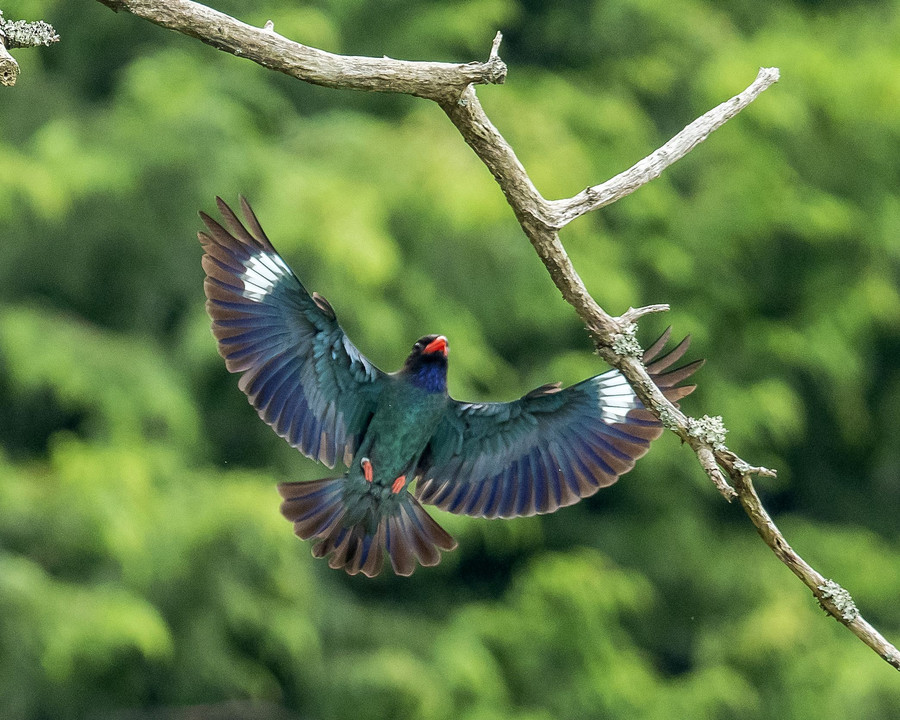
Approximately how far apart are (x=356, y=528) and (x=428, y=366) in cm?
53

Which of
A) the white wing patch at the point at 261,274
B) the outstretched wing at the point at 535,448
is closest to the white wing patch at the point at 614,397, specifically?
the outstretched wing at the point at 535,448

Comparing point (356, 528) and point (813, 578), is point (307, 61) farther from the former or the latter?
point (356, 528)

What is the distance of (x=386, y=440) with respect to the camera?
372 centimetres

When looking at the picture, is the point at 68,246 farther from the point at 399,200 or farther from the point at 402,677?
the point at 402,677

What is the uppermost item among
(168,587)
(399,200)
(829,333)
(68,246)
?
(829,333)

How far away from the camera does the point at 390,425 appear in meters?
3.71

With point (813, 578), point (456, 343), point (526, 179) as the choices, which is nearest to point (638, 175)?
point (526, 179)

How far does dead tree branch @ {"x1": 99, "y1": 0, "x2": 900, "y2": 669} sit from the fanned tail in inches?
46.9

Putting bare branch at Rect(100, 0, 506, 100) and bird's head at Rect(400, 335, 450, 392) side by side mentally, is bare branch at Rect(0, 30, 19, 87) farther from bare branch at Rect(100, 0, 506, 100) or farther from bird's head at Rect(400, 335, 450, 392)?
bird's head at Rect(400, 335, 450, 392)

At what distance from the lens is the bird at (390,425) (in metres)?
3.61

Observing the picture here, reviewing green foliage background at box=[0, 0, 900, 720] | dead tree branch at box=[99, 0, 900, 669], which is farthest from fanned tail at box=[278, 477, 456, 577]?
green foliage background at box=[0, 0, 900, 720]

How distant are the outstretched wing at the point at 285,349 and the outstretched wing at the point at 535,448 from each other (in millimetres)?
292

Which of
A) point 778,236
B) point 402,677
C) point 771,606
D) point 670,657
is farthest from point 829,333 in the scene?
point 402,677

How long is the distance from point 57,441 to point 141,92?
1.91m
